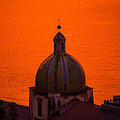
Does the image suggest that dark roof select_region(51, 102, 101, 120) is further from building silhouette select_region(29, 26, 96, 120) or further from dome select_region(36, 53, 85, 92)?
dome select_region(36, 53, 85, 92)

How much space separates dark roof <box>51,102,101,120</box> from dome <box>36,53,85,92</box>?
112 cm

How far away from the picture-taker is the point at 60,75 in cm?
1399

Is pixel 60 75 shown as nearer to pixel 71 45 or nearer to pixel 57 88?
pixel 57 88

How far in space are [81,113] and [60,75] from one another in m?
2.18

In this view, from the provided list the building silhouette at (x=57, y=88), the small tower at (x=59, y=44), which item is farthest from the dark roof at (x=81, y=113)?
the small tower at (x=59, y=44)

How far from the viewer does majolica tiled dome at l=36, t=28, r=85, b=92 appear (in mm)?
13961

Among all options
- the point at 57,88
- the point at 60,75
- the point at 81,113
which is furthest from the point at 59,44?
the point at 81,113

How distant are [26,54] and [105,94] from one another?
101ft

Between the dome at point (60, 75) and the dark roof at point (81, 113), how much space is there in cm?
112

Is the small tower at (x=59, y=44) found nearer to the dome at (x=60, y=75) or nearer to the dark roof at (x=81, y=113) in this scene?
the dome at (x=60, y=75)

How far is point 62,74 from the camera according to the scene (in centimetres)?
1401

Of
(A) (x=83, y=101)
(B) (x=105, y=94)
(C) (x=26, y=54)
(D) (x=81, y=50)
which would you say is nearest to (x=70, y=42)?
(D) (x=81, y=50)

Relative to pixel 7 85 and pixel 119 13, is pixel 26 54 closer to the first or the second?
pixel 7 85

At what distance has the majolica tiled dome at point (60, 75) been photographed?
1396 cm
